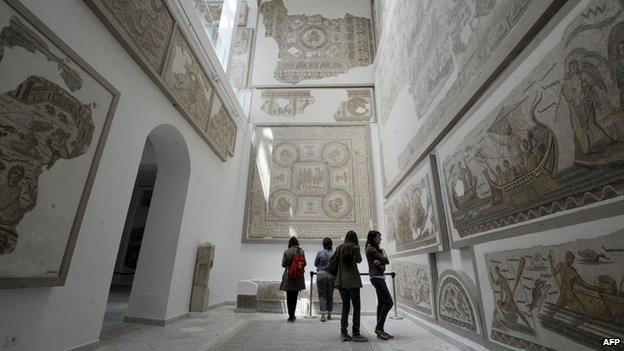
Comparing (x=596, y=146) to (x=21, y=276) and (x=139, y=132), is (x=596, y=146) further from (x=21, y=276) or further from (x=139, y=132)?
(x=139, y=132)

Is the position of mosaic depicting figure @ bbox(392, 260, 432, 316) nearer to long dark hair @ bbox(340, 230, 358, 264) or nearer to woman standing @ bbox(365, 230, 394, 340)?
woman standing @ bbox(365, 230, 394, 340)

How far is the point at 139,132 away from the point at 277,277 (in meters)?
4.92

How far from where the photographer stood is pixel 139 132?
3.49m

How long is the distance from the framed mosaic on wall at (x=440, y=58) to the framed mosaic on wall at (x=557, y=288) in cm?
148

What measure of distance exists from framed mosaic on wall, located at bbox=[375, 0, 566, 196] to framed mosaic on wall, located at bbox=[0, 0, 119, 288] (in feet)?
12.2

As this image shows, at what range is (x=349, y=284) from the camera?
3.25 m

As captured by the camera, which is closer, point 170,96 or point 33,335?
point 33,335

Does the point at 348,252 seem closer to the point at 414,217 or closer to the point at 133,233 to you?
the point at 414,217

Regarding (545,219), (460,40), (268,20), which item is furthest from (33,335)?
(268,20)

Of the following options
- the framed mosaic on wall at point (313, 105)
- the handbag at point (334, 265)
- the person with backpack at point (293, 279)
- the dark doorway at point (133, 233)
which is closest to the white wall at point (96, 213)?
the person with backpack at point (293, 279)

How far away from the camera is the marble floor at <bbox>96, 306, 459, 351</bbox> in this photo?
9.82 feet

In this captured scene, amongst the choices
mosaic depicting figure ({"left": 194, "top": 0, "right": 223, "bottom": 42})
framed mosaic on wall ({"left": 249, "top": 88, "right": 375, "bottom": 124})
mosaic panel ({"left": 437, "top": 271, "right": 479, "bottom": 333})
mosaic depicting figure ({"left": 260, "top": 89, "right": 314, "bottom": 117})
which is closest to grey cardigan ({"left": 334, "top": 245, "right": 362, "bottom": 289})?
mosaic panel ({"left": 437, "top": 271, "right": 479, "bottom": 333})

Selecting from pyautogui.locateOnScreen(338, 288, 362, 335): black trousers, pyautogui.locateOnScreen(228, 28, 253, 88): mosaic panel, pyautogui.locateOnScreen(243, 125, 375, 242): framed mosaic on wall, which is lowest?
pyautogui.locateOnScreen(338, 288, 362, 335): black trousers

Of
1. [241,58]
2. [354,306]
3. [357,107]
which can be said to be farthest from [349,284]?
[241,58]
